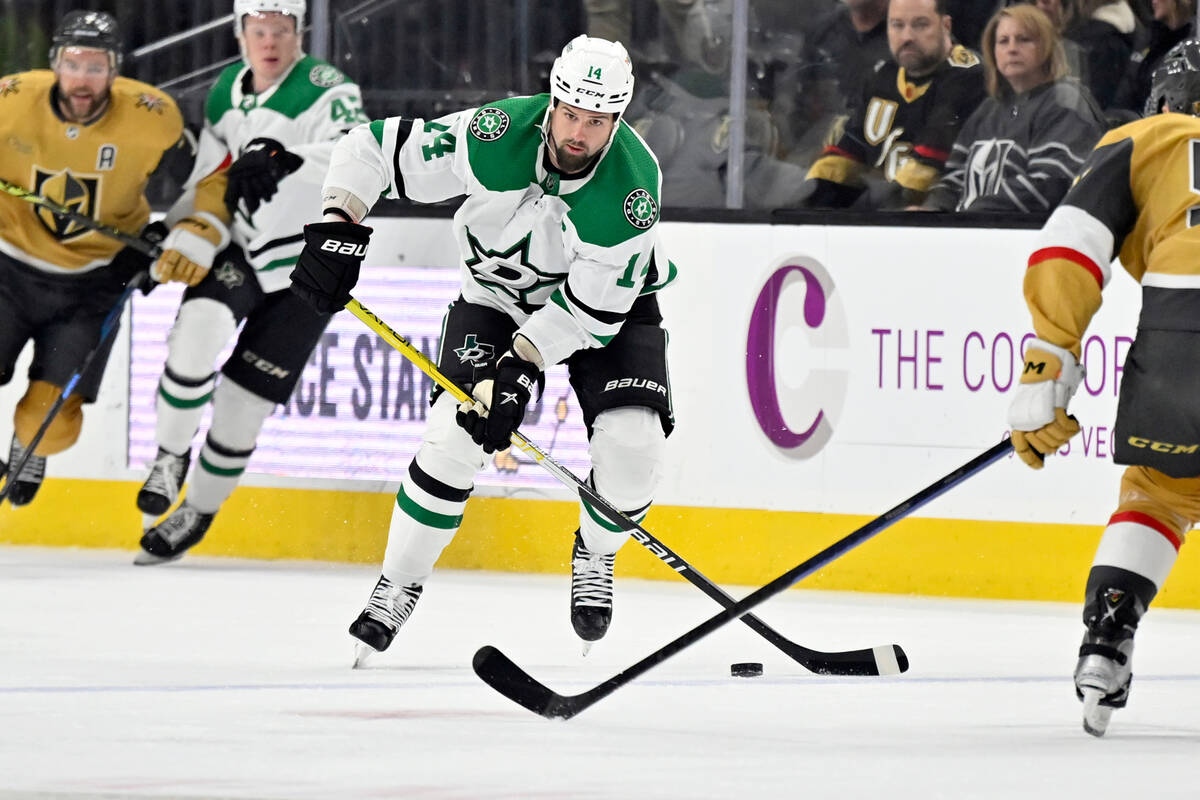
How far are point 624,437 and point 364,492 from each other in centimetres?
209

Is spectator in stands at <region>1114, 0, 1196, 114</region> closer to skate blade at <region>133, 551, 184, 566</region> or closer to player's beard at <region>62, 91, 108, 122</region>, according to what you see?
player's beard at <region>62, 91, 108, 122</region>

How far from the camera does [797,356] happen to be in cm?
572

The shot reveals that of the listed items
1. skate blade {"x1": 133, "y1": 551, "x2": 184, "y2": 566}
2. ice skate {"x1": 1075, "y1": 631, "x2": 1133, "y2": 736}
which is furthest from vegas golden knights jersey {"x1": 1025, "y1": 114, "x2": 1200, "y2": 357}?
skate blade {"x1": 133, "y1": 551, "x2": 184, "y2": 566}

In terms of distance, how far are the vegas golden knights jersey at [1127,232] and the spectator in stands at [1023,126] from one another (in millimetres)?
2086

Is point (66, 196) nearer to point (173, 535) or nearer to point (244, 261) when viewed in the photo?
point (244, 261)

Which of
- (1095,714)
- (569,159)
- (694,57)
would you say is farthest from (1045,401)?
(694,57)

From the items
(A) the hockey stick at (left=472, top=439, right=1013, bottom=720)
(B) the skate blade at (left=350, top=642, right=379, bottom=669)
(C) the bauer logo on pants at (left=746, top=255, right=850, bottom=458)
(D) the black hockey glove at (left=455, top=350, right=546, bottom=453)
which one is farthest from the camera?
(C) the bauer logo on pants at (left=746, top=255, right=850, bottom=458)

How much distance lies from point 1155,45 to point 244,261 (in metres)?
2.46

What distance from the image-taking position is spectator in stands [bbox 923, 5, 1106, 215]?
18.3 ft

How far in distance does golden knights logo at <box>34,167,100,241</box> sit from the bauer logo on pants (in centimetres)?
182

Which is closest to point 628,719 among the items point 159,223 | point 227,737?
point 227,737

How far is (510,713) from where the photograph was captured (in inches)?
144

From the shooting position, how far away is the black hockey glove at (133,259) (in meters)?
6.07

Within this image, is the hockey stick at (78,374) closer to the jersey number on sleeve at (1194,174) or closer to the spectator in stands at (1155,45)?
the spectator in stands at (1155,45)
